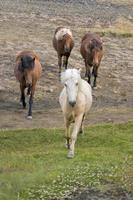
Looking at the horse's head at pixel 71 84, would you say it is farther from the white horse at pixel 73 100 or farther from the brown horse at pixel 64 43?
the brown horse at pixel 64 43

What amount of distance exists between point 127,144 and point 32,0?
29.8 m

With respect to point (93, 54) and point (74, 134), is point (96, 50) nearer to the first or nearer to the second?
point (93, 54)

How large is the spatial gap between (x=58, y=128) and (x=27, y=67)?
212 cm

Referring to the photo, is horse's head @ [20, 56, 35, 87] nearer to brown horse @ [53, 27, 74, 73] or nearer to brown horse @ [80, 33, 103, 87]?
brown horse @ [80, 33, 103, 87]

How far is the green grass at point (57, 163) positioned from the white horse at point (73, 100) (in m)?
0.47

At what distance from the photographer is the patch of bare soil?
15.7 metres

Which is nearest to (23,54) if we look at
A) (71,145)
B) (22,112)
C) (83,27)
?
(22,112)

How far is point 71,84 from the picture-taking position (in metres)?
10.5

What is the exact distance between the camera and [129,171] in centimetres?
1049

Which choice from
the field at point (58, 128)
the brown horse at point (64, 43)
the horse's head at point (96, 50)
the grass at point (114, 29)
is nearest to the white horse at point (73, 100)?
the field at point (58, 128)

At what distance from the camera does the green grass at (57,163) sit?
9.70 metres

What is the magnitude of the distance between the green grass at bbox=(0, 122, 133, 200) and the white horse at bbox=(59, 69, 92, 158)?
1.56ft

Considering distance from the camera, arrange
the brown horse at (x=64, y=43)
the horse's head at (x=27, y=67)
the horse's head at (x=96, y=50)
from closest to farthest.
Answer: the horse's head at (x=27, y=67) → the horse's head at (x=96, y=50) → the brown horse at (x=64, y=43)

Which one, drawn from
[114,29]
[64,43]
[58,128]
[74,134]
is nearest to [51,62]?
[64,43]
